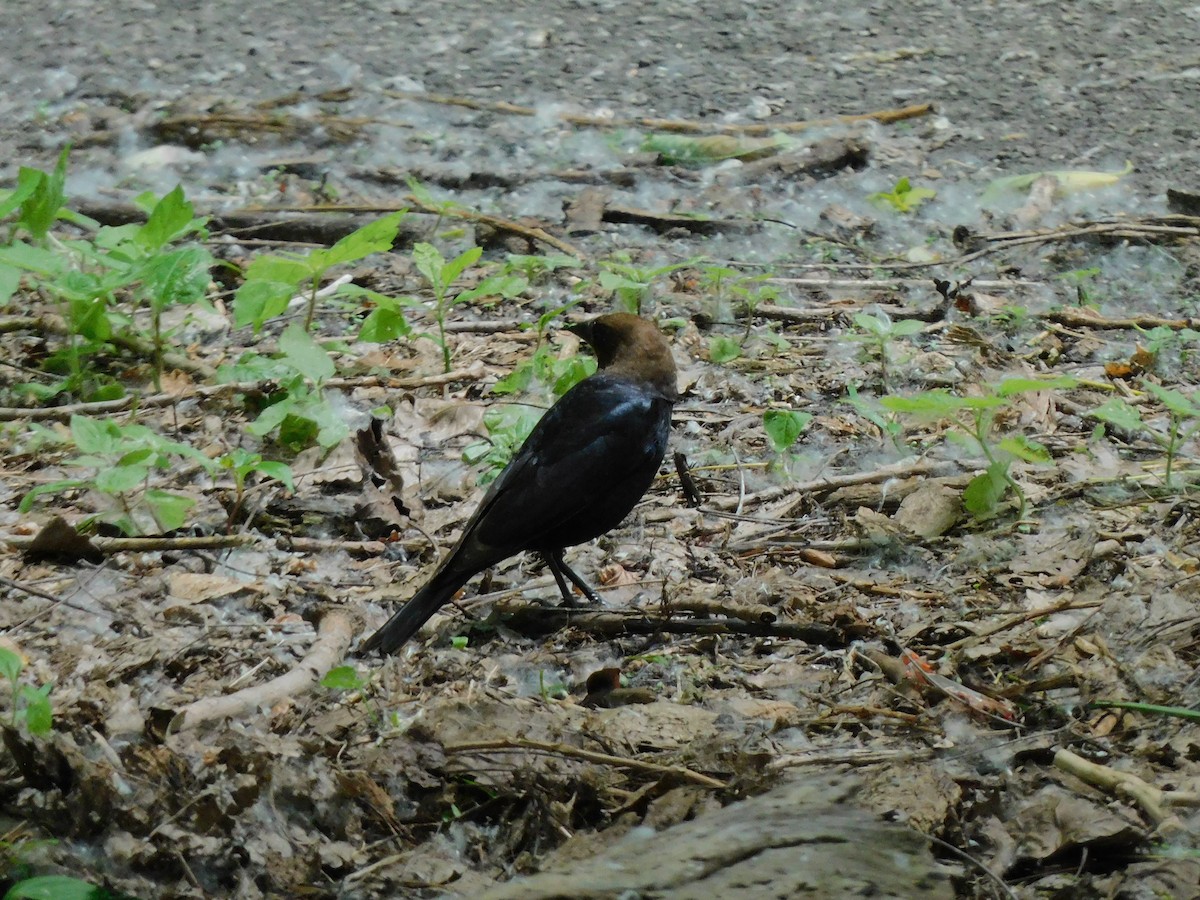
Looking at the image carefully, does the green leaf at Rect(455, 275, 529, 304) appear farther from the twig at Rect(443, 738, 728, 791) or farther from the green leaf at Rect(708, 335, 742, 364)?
the twig at Rect(443, 738, 728, 791)

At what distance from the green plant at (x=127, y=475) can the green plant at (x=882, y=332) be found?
6.70 ft

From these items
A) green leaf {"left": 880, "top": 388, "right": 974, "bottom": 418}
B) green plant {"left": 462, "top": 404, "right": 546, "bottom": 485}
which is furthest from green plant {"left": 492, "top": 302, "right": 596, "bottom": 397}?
green leaf {"left": 880, "top": 388, "right": 974, "bottom": 418}

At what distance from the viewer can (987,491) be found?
3.11 meters

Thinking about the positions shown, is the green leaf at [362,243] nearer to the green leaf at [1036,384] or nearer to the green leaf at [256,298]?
the green leaf at [256,298]

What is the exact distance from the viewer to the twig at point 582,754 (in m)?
2.09

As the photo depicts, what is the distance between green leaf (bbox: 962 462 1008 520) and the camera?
3.11 metres

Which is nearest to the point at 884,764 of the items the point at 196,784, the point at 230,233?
the point at 196,784

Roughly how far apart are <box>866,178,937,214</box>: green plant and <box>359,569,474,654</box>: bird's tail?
3.05 metres

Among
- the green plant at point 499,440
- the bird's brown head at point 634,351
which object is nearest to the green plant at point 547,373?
the green plant at point 499,440

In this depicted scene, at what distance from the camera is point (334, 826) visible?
204cm

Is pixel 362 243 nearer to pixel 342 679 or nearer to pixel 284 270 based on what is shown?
pixel 284 270

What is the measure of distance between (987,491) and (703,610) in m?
0.85

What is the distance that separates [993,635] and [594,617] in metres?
0.90

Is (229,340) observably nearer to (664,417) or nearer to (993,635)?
(664,417)
